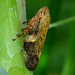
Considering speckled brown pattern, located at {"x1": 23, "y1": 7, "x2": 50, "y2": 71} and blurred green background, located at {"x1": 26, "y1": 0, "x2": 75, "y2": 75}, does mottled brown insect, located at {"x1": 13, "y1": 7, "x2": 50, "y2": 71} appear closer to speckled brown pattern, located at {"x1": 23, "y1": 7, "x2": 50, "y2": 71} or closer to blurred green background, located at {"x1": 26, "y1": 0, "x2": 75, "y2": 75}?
speckled brown pattern, located at {"x1": 23, "y1": 7, "x2": 50, "y2": 71}

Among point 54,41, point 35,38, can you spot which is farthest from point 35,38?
point 54,41

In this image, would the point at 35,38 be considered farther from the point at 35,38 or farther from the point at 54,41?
the point at 54,41

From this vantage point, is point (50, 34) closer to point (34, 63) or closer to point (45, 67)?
point (45, 67)

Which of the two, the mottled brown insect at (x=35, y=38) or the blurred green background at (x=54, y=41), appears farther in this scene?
the blurred green background at (x=54, y=41)

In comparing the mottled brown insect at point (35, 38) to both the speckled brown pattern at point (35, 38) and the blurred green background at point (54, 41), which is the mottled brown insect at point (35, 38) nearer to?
the speckled brown pattern at point (35, 38)

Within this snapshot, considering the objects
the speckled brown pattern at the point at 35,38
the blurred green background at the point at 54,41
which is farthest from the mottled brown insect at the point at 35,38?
the blurred green background at the point at 54,41

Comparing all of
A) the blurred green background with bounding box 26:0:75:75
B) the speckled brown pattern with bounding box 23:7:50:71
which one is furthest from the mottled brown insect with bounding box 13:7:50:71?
the blurred green background with bounding box 26:0:75:75

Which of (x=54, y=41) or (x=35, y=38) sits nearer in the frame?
(x=35, y=38)

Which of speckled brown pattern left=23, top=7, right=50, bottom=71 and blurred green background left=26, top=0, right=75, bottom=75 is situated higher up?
speckled brown pattern left=23, top=7, right=50, bottom=71

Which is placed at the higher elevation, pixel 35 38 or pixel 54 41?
pixel 35 38

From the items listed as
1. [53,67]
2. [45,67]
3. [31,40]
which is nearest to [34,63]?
[31,40]

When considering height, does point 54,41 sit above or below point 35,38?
below

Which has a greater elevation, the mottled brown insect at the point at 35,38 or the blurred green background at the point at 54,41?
the mottled brown insect at the point at 35,38
